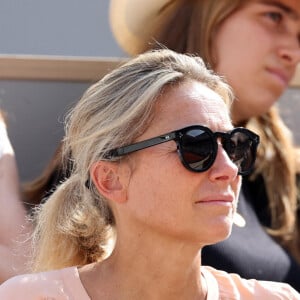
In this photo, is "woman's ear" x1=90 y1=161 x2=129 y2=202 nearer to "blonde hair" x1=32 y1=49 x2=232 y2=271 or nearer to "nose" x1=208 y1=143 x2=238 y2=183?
"blonde hair" x1=32 y1=49 x2=232 y2=271

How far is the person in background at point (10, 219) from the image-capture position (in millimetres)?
2652

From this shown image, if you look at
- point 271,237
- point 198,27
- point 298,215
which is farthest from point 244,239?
point 198,27

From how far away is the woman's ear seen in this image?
82.4 inches

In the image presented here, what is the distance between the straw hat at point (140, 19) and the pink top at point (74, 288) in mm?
1383

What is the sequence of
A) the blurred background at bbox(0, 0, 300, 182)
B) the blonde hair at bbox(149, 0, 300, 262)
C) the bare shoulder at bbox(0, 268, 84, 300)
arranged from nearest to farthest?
the bare shoulder at bbox(0, 268, 84, 300) < the blonde hair at bbox(149, 0, 300, 262) < the blurred background at bbox(0, 0, 300, 182)

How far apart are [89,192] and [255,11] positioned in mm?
1262

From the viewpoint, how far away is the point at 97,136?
2.13 metres

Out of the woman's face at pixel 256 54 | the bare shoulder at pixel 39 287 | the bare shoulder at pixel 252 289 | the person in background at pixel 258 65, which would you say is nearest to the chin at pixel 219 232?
the bare shoulder at pixel 252 289

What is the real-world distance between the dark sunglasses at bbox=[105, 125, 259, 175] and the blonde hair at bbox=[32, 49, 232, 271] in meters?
0.04

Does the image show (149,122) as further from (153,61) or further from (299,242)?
(299,242)

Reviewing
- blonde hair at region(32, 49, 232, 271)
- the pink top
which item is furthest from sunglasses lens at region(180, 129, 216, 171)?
the pink top

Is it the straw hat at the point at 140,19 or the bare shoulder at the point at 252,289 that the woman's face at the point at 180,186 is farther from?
the straw hat at the point at 140,19

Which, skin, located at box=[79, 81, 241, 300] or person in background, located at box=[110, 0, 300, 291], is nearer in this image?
skin, located at box=[79, 81, 241, 300]

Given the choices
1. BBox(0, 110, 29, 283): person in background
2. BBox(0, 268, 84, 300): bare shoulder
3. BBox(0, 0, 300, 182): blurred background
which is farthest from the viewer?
BBox(0, 0, 300, 182): blurred background
